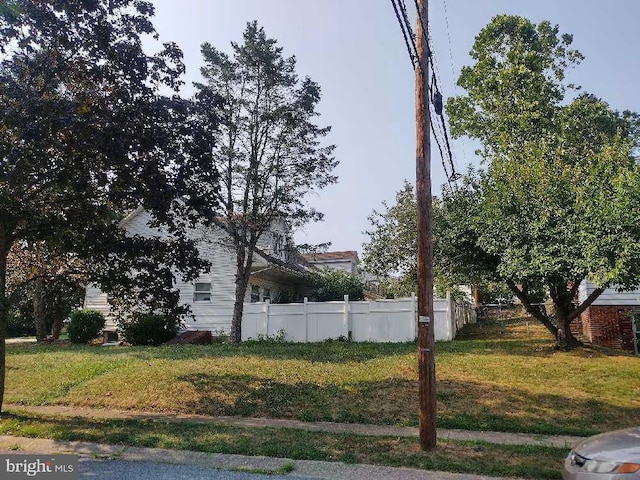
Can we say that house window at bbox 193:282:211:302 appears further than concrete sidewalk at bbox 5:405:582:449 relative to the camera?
Yes

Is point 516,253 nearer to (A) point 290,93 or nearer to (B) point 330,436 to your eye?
(B) point 330,436

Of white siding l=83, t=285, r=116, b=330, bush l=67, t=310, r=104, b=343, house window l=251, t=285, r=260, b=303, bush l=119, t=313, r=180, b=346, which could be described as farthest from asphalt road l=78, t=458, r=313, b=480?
white siding l=83, t=285, r=116, b=330

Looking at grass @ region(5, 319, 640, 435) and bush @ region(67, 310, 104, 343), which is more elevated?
bush @ region(67, 310, 104, 343)

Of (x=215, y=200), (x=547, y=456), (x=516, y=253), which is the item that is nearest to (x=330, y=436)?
(x=547, y=456)

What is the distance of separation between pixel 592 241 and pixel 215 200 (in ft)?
28.1

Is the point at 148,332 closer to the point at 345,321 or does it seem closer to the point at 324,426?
the point at 345,321

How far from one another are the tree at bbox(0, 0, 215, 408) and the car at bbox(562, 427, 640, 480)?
24.7 ft

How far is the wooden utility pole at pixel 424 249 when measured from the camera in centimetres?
731

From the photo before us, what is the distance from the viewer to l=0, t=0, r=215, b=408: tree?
335 inches

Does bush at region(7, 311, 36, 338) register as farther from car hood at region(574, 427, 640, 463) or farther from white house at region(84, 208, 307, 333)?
car hood at region(574, 427, 640, 463)

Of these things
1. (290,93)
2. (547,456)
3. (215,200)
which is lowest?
(547,456)

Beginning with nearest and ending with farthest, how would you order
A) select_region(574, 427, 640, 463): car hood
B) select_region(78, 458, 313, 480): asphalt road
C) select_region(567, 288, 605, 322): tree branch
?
select_region(574, 427, 640, 463): car hood < select_region(78, 458, 313, 480): asphalt road < select_region(567, 288, 605, 322): tree branch

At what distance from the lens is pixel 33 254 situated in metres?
11.9

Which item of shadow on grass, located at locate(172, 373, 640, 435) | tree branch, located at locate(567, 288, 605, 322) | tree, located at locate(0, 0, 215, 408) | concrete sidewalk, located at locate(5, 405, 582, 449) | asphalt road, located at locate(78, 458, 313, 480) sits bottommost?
asphalt road, located at locate(78, 458, 313, 480)
